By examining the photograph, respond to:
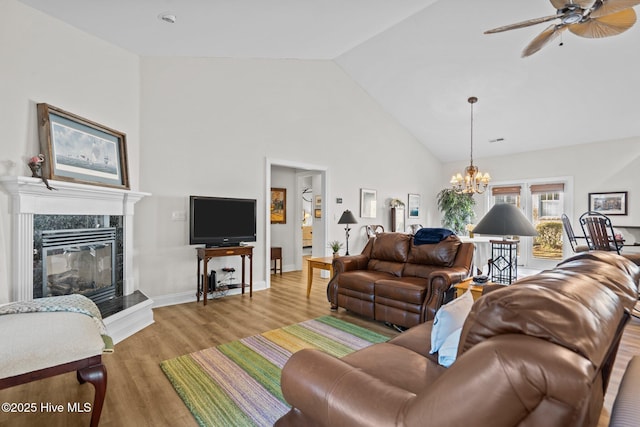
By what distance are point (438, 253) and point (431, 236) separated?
246mm

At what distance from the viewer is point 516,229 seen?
2.45 m

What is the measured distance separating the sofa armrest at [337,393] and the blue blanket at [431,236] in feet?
8.91

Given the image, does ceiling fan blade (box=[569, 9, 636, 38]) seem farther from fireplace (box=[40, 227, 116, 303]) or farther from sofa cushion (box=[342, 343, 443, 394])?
fireplace (box=[40, 227, 116, 303])

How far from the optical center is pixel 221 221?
4.43 m

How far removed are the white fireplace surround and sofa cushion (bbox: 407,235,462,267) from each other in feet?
10.1

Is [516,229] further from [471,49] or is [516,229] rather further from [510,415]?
[471,49]

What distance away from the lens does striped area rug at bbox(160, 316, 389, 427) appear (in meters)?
1.95

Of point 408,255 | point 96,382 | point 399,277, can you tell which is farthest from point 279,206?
point 96,382

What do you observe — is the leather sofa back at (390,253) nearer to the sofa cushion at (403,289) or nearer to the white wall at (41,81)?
the sofa cushion at (403,289)

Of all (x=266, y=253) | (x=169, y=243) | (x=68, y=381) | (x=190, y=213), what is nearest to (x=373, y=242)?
(x=266, y=253)

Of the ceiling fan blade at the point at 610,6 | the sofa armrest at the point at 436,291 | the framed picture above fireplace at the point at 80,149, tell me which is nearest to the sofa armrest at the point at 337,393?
the sofa armrest at the point at 436,291

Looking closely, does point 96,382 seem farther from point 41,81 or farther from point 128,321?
point 41,81

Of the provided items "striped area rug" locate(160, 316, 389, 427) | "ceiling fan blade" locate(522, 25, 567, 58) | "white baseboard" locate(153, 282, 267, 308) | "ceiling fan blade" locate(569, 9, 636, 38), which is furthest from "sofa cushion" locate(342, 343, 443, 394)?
"white baseboard" locate(153, 282, 267, 308)

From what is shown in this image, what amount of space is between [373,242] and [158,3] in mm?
3417
